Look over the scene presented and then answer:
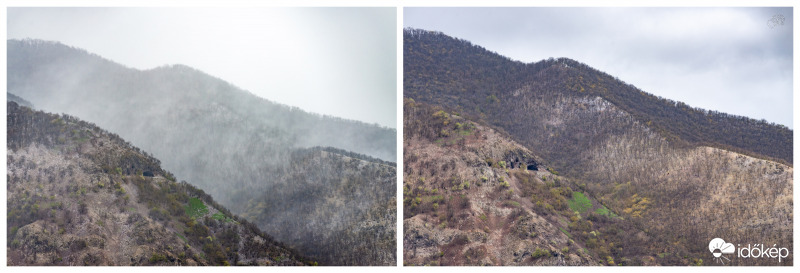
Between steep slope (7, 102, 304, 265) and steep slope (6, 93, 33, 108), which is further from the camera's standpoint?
steep slope (6, 93, 33, 108)

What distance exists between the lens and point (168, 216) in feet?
66.0

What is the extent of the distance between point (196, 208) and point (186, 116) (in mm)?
9816

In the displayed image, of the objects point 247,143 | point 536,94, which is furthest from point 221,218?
point 536,94

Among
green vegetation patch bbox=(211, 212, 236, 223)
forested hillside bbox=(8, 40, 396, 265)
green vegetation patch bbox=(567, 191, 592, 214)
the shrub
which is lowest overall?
the shrub

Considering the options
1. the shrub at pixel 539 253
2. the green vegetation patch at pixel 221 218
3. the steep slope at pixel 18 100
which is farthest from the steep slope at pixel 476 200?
the steep slope at pixel 18 100

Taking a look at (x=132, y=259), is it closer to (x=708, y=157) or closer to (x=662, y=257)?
(x=662, y=257)

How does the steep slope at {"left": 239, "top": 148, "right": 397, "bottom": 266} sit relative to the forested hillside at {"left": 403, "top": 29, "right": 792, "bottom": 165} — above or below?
below

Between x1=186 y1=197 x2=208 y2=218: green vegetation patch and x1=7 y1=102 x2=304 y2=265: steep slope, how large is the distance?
38 millimetres

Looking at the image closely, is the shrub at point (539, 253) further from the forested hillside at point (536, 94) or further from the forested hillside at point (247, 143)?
the forested hillside at point (536, 94)

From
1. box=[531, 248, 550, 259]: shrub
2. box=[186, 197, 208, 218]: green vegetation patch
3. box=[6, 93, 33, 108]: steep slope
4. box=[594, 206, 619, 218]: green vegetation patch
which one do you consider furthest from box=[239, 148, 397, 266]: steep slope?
box=[6, 93, 33, 108]: steep slope

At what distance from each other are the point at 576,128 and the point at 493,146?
18.8 ft

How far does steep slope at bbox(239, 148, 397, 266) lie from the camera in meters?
20.9

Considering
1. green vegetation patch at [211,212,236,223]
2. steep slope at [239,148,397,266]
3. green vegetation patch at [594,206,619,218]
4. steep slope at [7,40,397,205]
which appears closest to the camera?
steep slope at [239,148,397,266]

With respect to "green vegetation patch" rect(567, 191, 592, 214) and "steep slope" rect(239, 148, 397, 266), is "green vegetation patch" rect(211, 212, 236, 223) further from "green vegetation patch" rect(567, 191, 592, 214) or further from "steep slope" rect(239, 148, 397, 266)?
"green vegetation patch" rect(567, 191, 592, 214)
